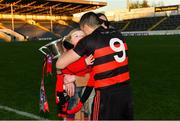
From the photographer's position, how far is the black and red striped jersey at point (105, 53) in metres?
4.30

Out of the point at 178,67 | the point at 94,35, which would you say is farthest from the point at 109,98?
the point at 178,67

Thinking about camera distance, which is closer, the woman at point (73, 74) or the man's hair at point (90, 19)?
the man's hair at point (90, 19)

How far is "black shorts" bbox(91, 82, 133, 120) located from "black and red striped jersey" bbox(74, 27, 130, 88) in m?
0.07

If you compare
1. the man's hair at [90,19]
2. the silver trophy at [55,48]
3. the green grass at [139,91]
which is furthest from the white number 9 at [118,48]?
the green grass at [139,91]

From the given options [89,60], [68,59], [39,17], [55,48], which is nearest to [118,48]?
[89,60]

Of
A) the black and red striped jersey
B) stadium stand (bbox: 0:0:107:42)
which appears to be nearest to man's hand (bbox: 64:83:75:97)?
the black and red striped jersey

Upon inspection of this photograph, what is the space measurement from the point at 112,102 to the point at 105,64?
0.40 m

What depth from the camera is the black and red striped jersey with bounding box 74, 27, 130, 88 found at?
169 inches

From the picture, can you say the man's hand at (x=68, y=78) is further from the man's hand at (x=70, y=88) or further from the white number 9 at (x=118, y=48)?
the white number 9 at (x=118, y=48)

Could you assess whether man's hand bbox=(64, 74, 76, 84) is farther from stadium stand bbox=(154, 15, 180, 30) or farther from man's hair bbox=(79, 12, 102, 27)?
stadium stand bbox=(154, 15, 180, 30)

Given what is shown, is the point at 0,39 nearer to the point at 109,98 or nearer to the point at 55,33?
the point at 55,33

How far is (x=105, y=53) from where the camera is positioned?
4.32 meters

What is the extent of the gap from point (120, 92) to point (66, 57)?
678 millimetres

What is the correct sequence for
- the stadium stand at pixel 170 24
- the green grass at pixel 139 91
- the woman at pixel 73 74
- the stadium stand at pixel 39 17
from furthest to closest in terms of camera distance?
the stadium stand at pixel 39 17
the stadium stand at pixel 170 24
the green grass at pixel 139 91
the woman at pixel 73 74
